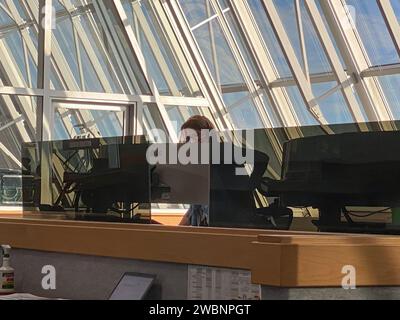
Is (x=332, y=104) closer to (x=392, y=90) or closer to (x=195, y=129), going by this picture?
(x=392, y=90)

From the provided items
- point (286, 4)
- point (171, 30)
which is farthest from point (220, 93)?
point (286, 4)

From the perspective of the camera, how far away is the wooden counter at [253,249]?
178 centimetres

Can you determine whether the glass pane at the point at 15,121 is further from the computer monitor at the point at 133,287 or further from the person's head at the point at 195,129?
the computer monitor at the point at 133,287

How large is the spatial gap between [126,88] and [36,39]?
4.89 feet

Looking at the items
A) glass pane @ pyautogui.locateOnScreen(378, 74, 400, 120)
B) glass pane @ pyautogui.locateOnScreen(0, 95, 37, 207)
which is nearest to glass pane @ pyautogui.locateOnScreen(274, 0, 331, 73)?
glass pane @ pyautogui.locateOnScreen(378, 74, 400, 120)

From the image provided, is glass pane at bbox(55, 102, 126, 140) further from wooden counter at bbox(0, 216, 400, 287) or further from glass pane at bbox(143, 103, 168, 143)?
wooden counter at bbox(0, 216, 400, 287)

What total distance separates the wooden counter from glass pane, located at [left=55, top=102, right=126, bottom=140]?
7.37 m

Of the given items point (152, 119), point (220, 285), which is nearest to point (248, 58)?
point (152, 119)

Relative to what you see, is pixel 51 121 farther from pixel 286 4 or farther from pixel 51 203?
pixel 51 203

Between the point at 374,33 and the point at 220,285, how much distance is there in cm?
824

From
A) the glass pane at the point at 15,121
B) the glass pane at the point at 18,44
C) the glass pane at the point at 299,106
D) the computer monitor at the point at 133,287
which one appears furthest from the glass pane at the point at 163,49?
the computer monitor at the point at 133,287

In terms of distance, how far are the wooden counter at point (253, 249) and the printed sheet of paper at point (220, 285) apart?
2 cm

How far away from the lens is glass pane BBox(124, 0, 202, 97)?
1201 cm

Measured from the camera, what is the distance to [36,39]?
10.6 metres
